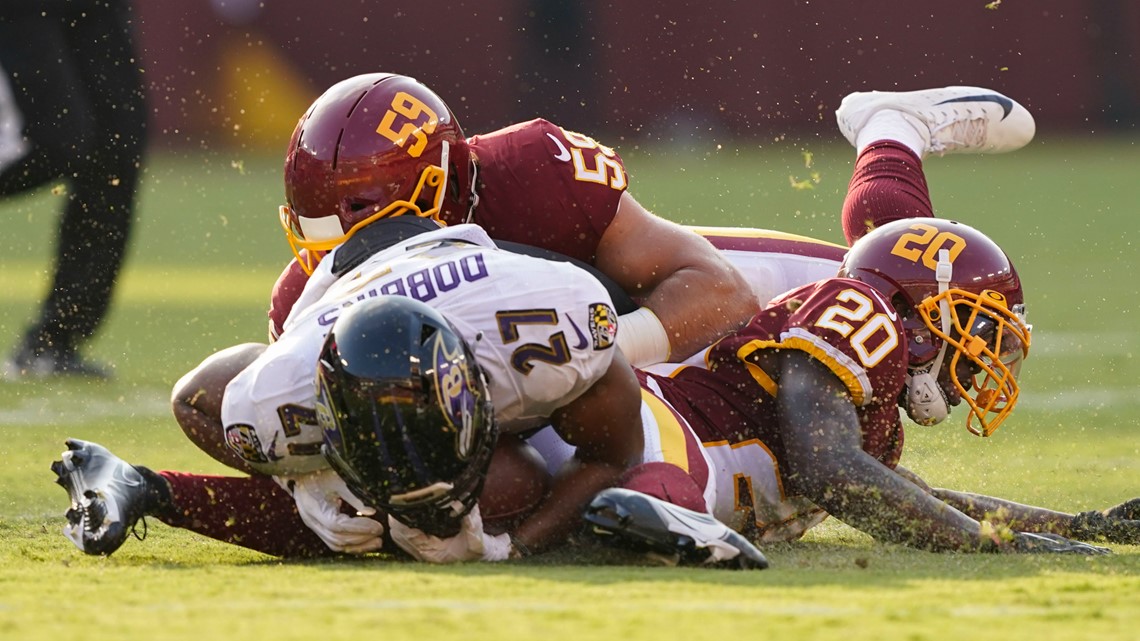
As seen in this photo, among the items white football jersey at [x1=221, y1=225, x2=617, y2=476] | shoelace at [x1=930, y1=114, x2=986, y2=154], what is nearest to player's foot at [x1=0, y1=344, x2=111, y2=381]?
shoelace at [x1=930, y1=114, x2=986, y2=154]

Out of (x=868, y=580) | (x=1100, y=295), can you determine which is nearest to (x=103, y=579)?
(x=868, y=580)

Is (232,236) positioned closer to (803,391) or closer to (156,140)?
(156,140)

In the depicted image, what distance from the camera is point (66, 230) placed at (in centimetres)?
682

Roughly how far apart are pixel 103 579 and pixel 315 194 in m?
1.08

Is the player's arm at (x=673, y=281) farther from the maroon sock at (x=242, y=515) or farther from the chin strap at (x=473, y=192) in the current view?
the maroon sock at (x=242, y=515)

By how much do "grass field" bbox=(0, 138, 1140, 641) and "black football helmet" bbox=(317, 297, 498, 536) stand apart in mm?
178

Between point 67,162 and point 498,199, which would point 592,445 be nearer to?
point 498,199

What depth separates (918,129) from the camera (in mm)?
5727

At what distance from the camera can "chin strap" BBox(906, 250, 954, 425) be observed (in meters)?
3.94

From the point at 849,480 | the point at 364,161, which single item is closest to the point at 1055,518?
the point at 849,480

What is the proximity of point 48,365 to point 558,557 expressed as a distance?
397cm

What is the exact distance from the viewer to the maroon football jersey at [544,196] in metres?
4.32

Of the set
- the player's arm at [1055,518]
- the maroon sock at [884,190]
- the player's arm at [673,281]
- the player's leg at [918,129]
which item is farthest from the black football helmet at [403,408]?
the player's leg at [918,129]

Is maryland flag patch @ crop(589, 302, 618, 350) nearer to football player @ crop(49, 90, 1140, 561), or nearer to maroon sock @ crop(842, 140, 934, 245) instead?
football player @ crop(49, 90, 1140, 561)
